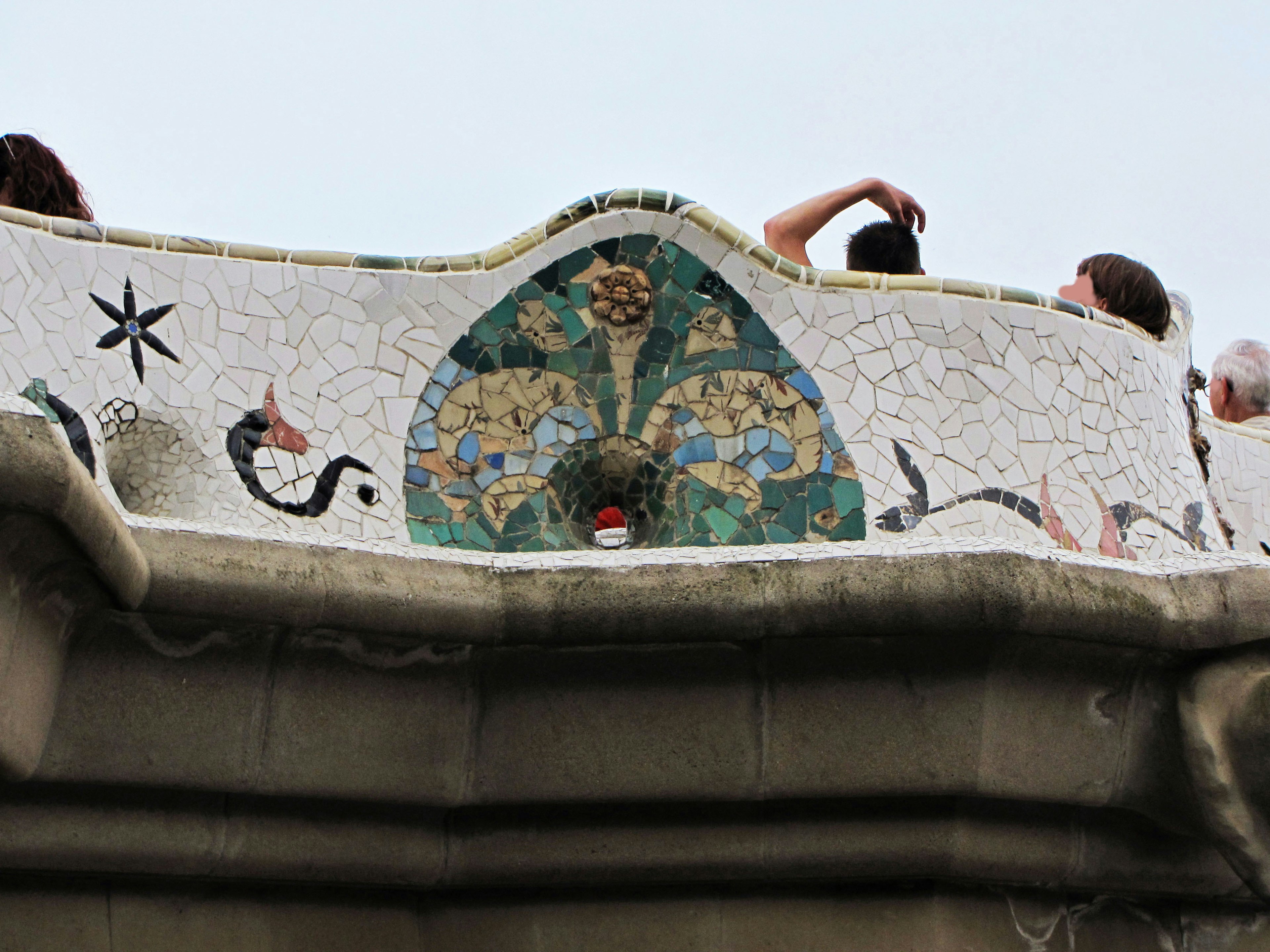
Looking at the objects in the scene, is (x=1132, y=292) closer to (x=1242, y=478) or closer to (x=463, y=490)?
(x=1242, y=478)

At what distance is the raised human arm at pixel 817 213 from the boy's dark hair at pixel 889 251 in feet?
0.17

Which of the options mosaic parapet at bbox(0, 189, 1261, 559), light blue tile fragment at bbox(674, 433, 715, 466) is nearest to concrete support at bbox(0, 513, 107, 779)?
mosaic parapet at bbox(0, 189, 1261, 559)

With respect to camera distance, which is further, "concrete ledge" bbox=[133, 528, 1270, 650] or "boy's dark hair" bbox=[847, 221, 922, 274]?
"boy's dark hair" bbox=[847, 221, 922, 274]

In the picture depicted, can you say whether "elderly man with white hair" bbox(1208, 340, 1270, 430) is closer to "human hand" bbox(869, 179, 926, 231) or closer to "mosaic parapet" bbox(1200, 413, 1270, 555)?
"mosaic parapet" bbox(1200, 413, 1270, 555)

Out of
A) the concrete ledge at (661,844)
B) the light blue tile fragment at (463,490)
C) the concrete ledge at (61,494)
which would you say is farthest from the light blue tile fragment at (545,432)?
the concrete ledge at (61,494)

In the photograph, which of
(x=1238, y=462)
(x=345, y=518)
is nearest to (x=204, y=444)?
(x=345, y=518)

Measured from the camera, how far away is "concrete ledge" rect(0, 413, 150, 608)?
222cm

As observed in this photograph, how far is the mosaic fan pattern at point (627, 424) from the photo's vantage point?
312cm

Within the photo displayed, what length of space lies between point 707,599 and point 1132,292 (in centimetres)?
152

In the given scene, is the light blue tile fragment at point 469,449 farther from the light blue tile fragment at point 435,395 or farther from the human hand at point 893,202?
the human hand at point 893,202

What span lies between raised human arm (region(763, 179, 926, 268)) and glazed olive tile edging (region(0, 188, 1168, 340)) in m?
0.22

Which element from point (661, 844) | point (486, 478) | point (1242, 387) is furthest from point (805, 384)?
point (1242, 387)

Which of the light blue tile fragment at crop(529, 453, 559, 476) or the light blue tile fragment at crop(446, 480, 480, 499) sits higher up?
the light blue tile fragment at crop(529, 453, 559, 476)

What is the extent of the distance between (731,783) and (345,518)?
810mm
